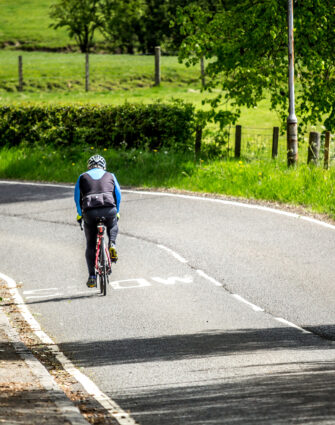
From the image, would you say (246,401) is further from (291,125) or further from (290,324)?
(291,125)

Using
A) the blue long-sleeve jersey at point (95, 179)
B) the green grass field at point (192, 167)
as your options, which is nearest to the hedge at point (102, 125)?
the green grass field at point (192, 167)

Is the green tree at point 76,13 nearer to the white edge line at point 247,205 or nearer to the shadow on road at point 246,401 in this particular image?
the white edge line at point 247,205

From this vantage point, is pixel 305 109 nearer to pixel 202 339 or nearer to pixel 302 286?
pixel 302 286

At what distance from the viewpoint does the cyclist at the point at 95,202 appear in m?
10.8

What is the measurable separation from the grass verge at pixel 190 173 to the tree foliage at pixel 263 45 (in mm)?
2226

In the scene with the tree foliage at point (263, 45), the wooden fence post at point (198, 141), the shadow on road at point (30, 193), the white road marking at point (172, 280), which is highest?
the tree foliage at point (263, 45)

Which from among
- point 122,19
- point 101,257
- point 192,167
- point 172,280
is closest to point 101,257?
point 101,257

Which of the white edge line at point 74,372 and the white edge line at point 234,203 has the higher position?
the white edge line at point 234,203

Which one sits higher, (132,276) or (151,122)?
(151,122)

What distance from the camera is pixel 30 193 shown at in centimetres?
1975

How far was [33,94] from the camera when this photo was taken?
42.1 meters

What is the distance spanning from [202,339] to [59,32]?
7462 cm

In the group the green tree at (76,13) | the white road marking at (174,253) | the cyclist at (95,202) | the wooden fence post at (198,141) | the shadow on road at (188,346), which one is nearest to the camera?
the shadow on road at (188,346)

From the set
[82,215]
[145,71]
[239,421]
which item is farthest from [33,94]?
[239,421]
